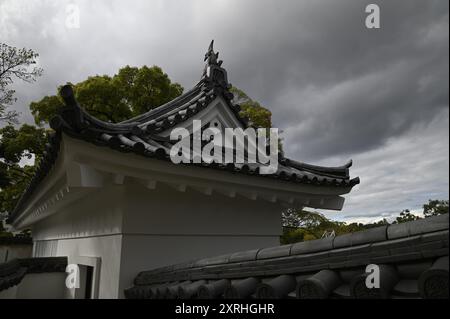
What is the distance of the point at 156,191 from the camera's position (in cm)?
443

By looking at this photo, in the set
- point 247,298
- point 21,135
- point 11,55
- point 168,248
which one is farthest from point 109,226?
point 21,135

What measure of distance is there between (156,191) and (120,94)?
13667 millimetres

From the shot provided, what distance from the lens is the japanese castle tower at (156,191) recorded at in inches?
136

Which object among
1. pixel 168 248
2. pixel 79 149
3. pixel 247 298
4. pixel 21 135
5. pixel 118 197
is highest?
pixel 21 135

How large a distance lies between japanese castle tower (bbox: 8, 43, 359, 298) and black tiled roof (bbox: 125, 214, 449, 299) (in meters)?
1.40

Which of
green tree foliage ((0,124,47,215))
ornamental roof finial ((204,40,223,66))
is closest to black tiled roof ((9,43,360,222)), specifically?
ornamental roof finial ((204,40,223,66))

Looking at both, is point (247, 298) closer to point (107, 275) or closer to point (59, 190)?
point (107, 275)

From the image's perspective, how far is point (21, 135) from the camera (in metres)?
17.2

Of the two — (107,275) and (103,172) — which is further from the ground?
Result: (103,172)

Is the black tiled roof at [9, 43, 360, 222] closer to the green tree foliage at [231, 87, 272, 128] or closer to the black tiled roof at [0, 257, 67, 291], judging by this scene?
the black tiled roof at [0, 257, 67, 291]

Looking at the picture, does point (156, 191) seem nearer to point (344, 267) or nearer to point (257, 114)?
point (344, 267)

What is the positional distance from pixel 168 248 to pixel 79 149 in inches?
74.8

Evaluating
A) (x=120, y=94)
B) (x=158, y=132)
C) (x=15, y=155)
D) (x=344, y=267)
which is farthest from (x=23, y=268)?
(x=15, y=155)
